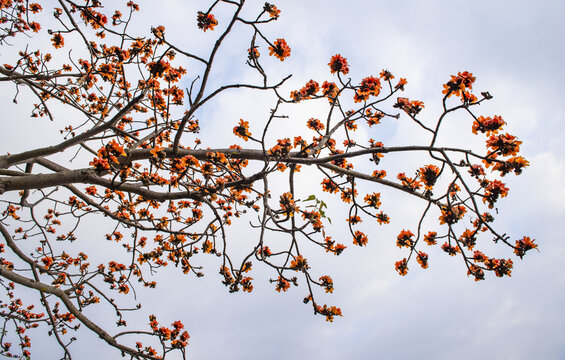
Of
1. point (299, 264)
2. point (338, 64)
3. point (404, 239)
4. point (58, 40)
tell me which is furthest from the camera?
point (58, 40)

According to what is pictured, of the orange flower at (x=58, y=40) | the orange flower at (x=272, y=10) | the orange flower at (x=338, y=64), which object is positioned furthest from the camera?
the orange flower at (x=58, y=40)

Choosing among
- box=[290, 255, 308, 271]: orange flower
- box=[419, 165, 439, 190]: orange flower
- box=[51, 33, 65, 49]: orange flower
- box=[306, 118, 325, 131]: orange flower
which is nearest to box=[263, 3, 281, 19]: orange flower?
box=[306, 118, 325, 131]: orange flower

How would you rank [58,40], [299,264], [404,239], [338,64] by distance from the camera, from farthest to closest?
1. [58,40]
2. [404,239]
3. [338,64]
4. [299,264]

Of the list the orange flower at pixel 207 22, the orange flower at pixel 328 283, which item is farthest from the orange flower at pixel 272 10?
the orange flower at pixel 328 283

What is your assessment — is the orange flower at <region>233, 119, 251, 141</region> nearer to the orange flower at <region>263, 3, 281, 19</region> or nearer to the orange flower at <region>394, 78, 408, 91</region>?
the orange flower at <region>263, 3, 281, 19</region>

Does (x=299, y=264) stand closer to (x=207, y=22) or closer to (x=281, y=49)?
(x=281, y=49)

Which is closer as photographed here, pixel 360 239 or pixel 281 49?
pixel 281 49

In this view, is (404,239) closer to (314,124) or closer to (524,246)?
(524,246)

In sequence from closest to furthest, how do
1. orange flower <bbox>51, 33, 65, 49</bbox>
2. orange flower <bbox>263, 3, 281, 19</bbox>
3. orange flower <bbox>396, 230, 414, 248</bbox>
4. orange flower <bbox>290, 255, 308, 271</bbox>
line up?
orange flower <bbox>263, 3, 281, 19</bbox>, orange flower <bbox>290, 255, 308, 271</bbox>, orange flower <bbox>396, 230, 414, 248</bbox>, orange flower <bbox>51, 33, 65, 49</bbox>

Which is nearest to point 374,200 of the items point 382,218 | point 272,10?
point 382,218

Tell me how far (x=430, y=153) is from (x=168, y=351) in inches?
172

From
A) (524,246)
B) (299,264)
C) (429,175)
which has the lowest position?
(524,246)

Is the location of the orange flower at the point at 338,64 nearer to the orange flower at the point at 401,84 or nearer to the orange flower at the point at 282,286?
the orange flower at the point at 401,84

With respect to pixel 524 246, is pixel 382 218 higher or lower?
higher
